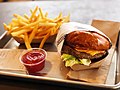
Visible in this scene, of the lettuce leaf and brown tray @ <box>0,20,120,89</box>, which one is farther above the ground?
the lettuce leaf

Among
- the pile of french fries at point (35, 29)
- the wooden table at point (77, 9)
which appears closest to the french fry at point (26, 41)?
the pile of french fries at point (35, 29)

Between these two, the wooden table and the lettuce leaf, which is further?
the wooden table

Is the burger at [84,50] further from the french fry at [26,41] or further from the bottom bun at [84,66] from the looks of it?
the french fry at [26,41]

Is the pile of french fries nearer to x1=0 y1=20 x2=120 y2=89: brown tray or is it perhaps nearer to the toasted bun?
x1=0 y1=20 x2=120 y2=89: brown tray

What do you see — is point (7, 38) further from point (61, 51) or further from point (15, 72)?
point (61, 51)

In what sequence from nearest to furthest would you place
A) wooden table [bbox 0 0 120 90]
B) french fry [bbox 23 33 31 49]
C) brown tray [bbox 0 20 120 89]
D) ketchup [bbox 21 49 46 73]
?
brown tray [bbox 0 20 120 89] < ketchup [bbox 21 49 46 73] < french fry [bbox 23 33 31 49] < wooden table [bbox 0 0 120 90]

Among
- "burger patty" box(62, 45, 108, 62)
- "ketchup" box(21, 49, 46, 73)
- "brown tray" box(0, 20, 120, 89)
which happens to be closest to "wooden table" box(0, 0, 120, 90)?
"brown tray" box(0, 20, 120, 89)

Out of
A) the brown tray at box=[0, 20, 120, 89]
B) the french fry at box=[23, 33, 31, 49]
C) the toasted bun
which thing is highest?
the toasted bun
